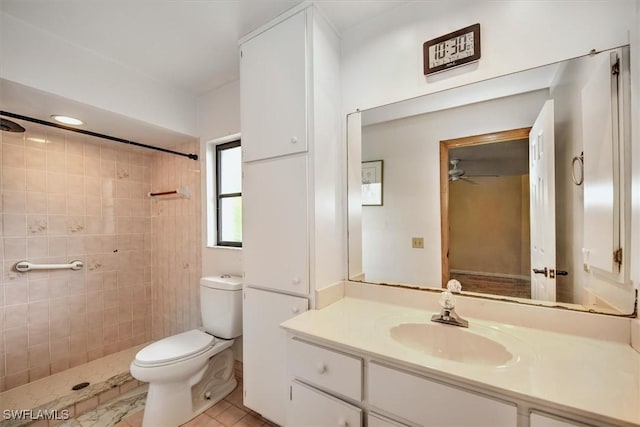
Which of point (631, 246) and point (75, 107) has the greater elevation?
point (75, 107)

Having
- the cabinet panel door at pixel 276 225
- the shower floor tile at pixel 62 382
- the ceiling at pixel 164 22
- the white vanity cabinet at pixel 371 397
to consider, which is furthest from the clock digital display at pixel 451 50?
the shower floor tile at pixel 62 382

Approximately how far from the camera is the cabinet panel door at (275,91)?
1.34m

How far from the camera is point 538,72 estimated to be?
3.56ft

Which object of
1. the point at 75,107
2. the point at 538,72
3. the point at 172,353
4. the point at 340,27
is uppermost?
the point at 340,27

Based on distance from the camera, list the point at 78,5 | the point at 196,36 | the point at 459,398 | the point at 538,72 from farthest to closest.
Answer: the point at 196,36 < the point at 78,5 < the point at 538,72 < the point at 459,398

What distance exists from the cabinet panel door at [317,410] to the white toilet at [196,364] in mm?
884

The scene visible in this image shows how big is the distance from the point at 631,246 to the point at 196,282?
2.65 m

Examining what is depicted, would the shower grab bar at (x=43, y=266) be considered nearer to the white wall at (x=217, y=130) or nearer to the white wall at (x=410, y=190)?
the white wall at (x=217, y=130)

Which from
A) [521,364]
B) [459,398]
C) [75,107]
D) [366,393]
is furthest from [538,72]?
[75,107]

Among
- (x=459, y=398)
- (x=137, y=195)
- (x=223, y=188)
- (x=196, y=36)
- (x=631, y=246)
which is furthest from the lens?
(x=137, y=195)

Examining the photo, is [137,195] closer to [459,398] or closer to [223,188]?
[223,188]

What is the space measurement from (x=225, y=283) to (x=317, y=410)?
112 centimetres

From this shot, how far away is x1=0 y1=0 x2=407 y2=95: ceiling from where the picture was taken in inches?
52.6

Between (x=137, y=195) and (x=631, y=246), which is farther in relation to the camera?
(x=137, y=195)
